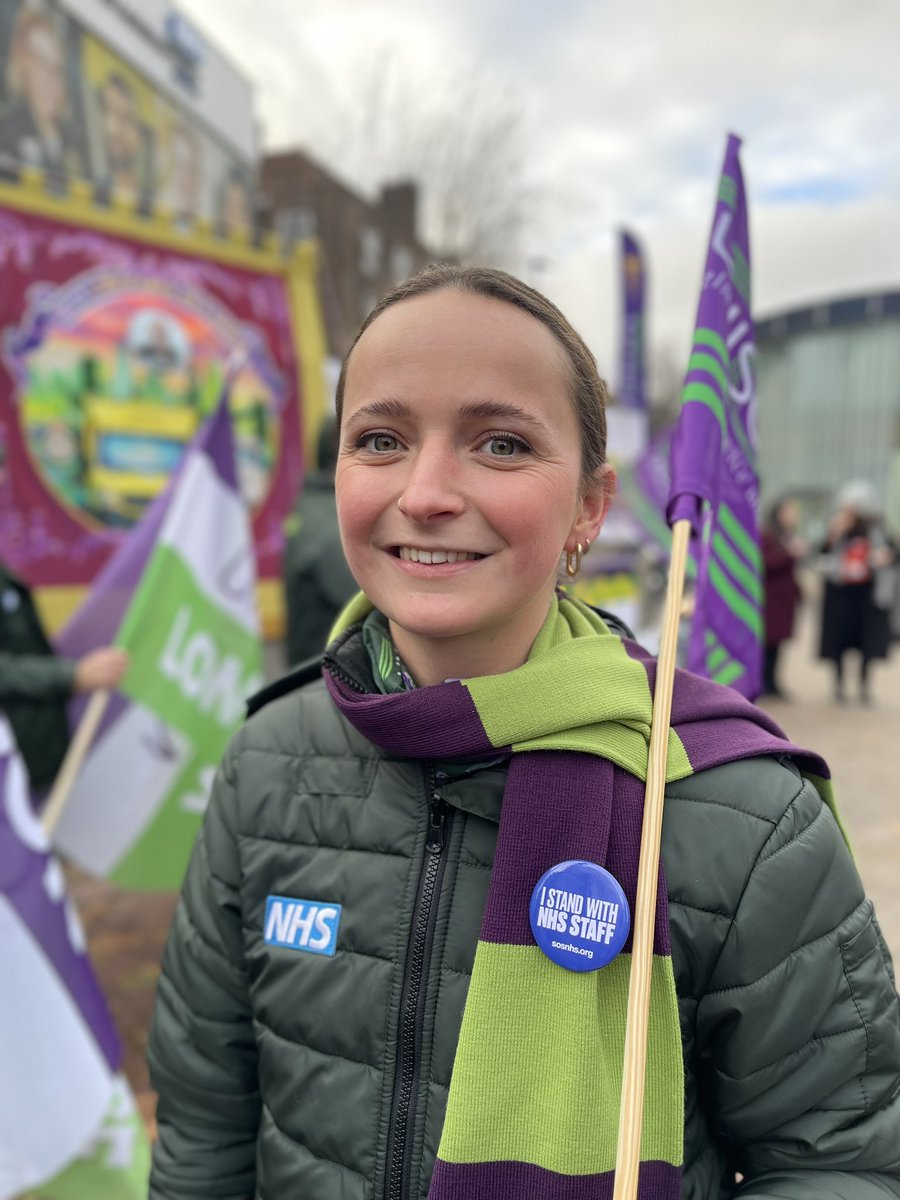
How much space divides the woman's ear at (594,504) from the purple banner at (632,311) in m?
6.57

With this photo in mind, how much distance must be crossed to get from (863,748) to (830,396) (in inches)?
1519

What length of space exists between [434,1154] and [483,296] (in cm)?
98

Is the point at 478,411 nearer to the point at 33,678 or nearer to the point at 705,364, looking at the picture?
the point at 705,364

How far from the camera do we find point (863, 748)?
6.67 m

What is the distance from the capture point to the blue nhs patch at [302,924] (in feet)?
3.70

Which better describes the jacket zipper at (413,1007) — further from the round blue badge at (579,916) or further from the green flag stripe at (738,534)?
the green flag stripe at (738,534)

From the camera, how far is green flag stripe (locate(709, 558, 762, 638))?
63.2 inches

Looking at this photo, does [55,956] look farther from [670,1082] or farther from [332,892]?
[670,1082]

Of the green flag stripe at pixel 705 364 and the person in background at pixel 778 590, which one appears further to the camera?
the person in background at pixel 778 590

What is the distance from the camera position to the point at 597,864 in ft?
3.21

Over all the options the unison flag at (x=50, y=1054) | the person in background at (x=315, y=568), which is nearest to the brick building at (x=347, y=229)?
the person in background at (x=315, y=568)

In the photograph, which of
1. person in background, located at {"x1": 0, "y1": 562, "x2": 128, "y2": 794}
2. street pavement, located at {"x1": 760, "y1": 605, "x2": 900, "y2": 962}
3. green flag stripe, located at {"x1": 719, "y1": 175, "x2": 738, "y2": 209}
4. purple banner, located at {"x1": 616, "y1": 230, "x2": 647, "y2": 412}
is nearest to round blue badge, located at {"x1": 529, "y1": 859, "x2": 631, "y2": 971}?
green flag stripe, located at {"x1": 719, "y1": 175, "x2": 738, "y2": 209}

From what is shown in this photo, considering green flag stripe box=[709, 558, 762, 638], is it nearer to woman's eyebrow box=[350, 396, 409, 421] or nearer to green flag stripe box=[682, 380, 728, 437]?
green flag stripe box=[682, 380, 728, 437]

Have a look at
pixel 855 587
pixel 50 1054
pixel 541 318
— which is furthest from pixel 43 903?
pixel 855 587
